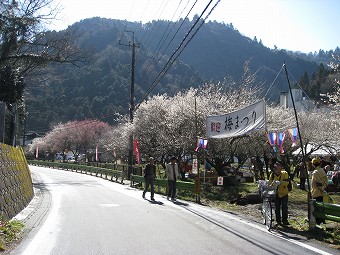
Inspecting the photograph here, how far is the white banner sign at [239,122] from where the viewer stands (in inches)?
467

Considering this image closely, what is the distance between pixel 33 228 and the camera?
916 centimetres

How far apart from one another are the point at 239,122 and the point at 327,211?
543 cm

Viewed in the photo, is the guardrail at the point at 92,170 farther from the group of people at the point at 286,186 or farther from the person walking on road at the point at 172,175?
the group of people at the point at 286,186

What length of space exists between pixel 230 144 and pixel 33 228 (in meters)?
15.0

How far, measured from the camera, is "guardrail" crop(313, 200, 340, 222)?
8130 mm

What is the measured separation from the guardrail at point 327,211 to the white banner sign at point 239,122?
3.45m

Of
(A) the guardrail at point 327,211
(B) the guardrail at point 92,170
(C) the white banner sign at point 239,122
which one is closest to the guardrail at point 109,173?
(B) the guardrail at point 92,170

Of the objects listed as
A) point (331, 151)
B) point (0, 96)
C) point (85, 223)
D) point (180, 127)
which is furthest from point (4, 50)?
point (331, 151)

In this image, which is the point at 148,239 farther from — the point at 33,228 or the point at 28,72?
the point at 28,72

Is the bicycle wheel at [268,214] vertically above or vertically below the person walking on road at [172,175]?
below

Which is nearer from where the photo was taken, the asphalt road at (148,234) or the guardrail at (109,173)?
the asphalt road at (148,234)

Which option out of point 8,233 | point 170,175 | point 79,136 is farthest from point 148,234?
point 79,136

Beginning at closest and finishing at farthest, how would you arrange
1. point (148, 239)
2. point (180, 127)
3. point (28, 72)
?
point (148, 239) < point (28, 72) < point (180, 127)

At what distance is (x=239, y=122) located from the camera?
13359 mm
